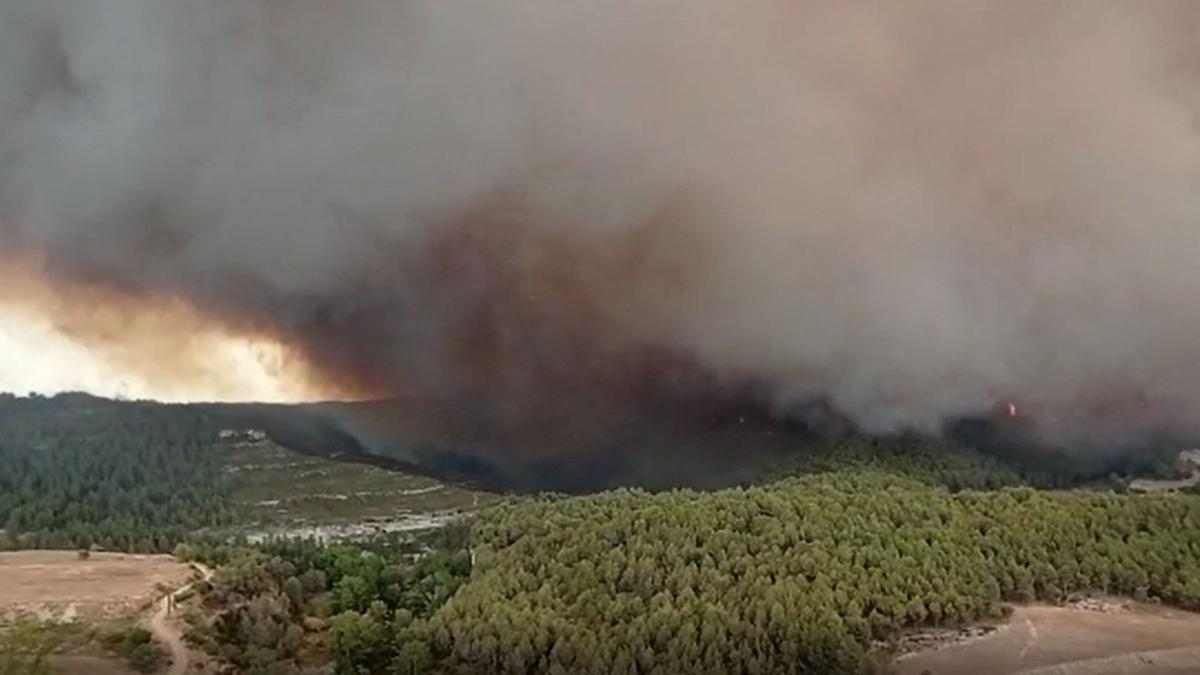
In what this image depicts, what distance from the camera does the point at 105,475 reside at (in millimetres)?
32000

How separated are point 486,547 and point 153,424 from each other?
497 inches

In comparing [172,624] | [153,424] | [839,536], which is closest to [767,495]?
[839,536]

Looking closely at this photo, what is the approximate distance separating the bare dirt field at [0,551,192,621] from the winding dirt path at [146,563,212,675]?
260mm

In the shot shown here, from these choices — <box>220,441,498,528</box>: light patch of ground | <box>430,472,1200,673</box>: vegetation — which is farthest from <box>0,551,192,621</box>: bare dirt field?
<box>220,441,498,528</box>: light patch of ground

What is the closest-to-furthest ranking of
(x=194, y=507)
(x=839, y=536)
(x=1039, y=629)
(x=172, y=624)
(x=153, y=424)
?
(x=172, y=624) < (x=1039, y=629) < (x=839, y=536) < (x=194, y=507) < (x=153, y=424)

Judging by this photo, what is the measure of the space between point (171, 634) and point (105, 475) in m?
11.3

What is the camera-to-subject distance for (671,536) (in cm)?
2550

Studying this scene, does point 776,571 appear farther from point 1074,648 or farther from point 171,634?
point 171,634

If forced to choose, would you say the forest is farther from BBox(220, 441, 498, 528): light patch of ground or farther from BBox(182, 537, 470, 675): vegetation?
BBox(220, 441, 498, 528): light patch of ground

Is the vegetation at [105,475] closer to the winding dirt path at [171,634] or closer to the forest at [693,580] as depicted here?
the forest at [693,580]

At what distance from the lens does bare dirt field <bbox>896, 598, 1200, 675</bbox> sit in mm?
22656

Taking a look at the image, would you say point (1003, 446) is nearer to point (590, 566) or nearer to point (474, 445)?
point (474, 445)

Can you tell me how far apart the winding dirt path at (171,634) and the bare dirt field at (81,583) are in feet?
0.85

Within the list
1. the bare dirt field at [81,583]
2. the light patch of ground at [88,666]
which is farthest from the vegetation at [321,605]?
the light patch of ground at [88,666]
